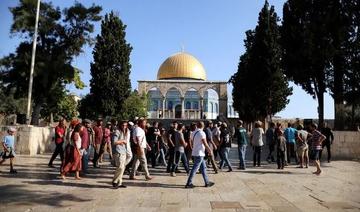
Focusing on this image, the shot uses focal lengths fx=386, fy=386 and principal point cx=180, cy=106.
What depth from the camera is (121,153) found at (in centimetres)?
912

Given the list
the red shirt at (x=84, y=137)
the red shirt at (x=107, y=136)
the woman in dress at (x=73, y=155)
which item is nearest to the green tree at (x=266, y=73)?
the red shirt at (x=107, y=136)

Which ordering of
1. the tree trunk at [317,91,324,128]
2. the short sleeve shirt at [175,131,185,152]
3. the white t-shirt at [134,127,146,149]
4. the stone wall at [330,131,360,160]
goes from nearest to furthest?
the white t-shirt at [134,127,146,149] → the short sleeve shirt at [175,131,185,152] → the stone wall at [330,131,360,160] → the tree trunk at [317,91,324,128]

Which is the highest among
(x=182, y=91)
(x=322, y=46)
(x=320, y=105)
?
(x=182, y=91)

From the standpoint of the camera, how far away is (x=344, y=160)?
56.0 ft

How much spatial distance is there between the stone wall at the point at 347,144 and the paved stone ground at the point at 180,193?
6.18m

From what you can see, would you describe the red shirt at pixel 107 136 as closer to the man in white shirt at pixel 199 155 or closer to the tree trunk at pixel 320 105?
the man in white shirt at pixel 199 155

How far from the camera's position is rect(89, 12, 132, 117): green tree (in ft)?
105

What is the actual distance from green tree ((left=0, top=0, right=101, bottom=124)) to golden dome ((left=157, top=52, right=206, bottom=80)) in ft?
120

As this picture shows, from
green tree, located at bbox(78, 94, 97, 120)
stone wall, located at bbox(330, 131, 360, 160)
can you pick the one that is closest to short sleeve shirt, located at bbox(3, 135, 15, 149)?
stone wall, located at bbox(330, 131, 360, 160)

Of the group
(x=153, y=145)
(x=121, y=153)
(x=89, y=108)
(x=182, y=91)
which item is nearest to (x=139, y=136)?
(x=121, y=153)

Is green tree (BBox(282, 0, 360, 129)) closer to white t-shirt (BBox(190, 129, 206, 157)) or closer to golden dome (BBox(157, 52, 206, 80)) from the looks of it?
white t-shirt (BBox(190, 129, 206, 157))

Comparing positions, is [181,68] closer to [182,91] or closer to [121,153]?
[182,91]

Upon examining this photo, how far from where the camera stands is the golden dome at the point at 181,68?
61.5 meters

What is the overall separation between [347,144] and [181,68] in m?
45.3
